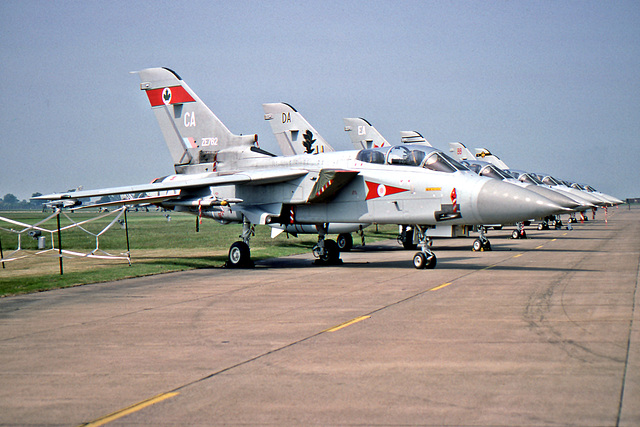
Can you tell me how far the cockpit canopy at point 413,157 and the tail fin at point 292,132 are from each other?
1253 cm

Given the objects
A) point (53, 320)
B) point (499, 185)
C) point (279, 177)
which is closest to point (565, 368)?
point (53, 320)

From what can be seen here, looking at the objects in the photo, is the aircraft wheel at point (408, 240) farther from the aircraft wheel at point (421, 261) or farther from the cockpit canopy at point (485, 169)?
the aircraft wheel at point (421, 261)

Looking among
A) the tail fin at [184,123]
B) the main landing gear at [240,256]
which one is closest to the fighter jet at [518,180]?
the main landing gear at [240,256]

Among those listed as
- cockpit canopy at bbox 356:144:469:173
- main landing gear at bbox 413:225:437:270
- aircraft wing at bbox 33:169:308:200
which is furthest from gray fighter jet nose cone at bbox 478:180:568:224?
aircraft wing at bbox 33:169:308:200

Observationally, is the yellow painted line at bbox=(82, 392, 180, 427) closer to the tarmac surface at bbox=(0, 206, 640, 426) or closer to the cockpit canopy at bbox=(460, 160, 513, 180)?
the tarmac surface at bbox=(0, 206, 640, 426)

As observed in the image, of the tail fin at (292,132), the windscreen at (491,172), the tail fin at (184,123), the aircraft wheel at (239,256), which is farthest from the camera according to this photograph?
the tail fin at (292,132)

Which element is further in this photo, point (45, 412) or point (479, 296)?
point (479, 296)

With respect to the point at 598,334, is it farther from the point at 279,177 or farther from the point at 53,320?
the point at 279,177

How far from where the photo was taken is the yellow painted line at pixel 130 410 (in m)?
4.54

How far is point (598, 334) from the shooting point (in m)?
7.26

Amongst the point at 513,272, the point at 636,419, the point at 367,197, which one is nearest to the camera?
the point at 636,419

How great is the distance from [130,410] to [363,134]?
2924cm

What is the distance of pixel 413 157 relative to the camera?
1541cm

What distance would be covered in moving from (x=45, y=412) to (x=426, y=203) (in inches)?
443
